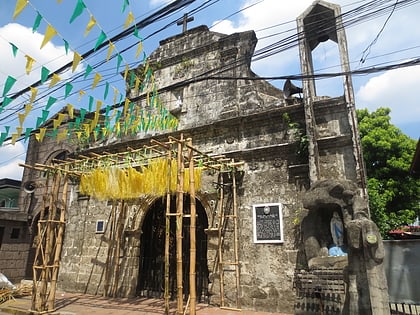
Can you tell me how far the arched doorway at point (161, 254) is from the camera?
8.71 m

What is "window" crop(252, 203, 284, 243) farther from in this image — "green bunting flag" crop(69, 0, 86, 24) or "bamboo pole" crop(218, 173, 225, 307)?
"green bunting flag" crop(69, 0, 86, 24)

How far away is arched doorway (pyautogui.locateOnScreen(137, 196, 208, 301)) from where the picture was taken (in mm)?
8711

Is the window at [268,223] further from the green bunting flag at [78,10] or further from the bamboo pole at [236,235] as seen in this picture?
the green bunting flag at [78,10]

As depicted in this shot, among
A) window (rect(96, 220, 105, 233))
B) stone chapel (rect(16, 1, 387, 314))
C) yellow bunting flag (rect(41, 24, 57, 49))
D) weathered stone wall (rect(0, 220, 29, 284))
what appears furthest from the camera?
weathered stone wall (rect(0, 220, 29, 284))

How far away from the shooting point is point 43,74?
4.78 metres

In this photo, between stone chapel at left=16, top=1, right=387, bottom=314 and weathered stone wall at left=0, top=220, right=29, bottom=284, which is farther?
weathered stone wall at left=0, top=220, right=29, bottom=284

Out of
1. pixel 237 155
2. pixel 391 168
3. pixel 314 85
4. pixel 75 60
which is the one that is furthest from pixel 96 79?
pixel 391 168

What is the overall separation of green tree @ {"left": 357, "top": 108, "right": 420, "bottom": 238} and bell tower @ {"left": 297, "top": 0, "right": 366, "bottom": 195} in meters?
6.88

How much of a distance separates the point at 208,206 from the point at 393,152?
1097 cm

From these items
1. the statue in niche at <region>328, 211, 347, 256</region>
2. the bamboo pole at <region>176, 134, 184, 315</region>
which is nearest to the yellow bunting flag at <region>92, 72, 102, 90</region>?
the bamboo pole at <region>176, 134, 184, 315</region>

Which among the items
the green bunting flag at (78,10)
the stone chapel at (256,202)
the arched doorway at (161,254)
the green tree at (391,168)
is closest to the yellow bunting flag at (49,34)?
the green bunting flag at (78,10)

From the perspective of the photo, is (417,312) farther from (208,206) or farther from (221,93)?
(221,93)

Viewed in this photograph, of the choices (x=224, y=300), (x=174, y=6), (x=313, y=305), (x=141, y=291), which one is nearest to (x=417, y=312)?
(x=313, y=305)

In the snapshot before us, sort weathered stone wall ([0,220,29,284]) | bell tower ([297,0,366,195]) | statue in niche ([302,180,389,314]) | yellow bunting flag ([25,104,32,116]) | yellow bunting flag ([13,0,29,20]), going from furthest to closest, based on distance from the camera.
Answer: weathered stone wall ([0,220,29,284]), bell tower ([297,0,366,195]), yellow bunting flag ([25,104,32,116]), statue in niche ([302,180,389,314]), yellow bunting flag ([13,0,29,20])
